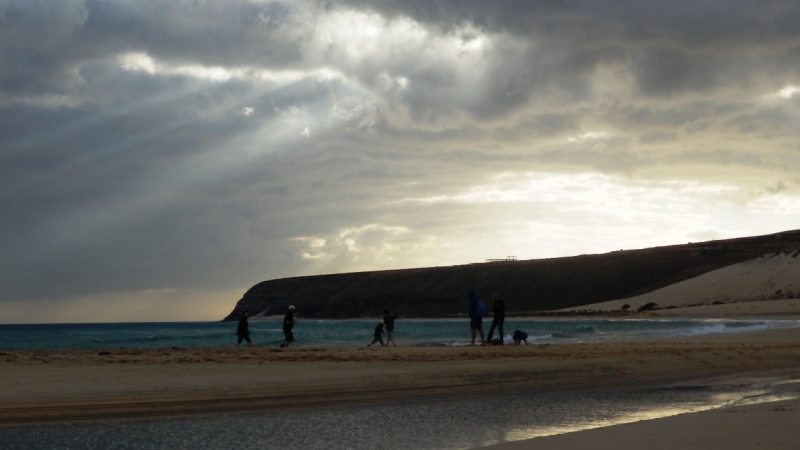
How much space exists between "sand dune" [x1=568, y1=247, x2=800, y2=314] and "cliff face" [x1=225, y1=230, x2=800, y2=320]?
2031cm

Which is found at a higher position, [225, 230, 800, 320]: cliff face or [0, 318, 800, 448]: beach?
[225, 230, 800, 320]: cliff face

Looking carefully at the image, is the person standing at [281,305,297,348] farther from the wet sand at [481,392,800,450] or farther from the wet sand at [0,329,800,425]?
the wet sand at [481,392,800,450]

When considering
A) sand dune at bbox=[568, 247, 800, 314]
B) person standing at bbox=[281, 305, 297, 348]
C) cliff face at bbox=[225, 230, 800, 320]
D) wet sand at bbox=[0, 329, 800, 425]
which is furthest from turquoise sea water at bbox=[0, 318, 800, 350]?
cliff face at bbox=[225, 230, 800, 320]

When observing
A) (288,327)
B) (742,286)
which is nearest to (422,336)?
(288,327)

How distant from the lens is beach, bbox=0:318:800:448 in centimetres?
1039

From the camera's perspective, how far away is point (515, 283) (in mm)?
130625

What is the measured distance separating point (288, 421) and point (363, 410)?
137cm

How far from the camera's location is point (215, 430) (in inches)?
354

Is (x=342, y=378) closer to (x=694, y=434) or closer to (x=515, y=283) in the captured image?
(x=694, y=434)

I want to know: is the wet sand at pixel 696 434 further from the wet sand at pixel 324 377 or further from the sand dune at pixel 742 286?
the sand dune at pixel 742 286

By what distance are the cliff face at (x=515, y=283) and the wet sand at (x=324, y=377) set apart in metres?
94.1

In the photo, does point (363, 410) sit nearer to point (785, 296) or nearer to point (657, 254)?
point (785, 296)

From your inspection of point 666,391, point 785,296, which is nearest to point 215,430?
point 666,391

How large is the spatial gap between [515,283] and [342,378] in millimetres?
119168
